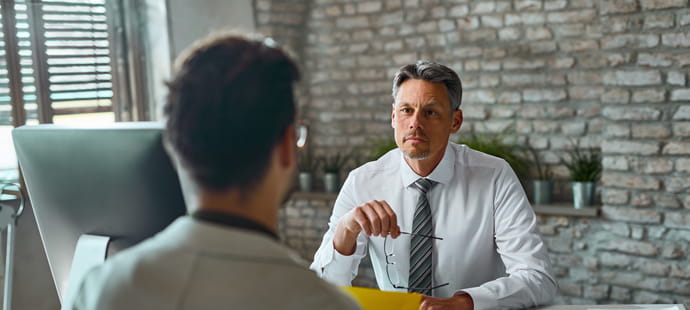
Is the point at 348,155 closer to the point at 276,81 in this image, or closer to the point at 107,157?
the point at 107,157

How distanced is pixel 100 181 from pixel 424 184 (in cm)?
109

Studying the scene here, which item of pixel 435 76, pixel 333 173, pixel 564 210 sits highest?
pixel 435 76

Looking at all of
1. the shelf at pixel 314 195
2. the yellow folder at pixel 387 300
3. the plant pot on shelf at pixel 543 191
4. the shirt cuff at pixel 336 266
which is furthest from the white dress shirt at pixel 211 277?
the shelf at pixel 314 195

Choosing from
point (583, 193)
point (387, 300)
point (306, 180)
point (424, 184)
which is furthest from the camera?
point (306, 180)

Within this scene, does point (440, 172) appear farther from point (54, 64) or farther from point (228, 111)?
point (54, 64)

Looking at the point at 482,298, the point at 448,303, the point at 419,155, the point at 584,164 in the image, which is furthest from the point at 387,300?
the point at 584,164

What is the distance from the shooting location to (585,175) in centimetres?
391

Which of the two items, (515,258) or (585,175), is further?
(585,175)

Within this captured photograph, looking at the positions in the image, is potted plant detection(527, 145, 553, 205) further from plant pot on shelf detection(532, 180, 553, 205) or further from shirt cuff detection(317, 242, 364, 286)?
shirt cuff detection(317, 242, 364, 286)

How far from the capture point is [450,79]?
2156mm

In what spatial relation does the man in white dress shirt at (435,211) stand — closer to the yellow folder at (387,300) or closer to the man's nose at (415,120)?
the man's nose at (415,120)

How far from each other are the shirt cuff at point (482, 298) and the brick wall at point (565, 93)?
7.52ft

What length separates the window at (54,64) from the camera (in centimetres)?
367

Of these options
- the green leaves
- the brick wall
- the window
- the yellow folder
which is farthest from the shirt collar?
the window
